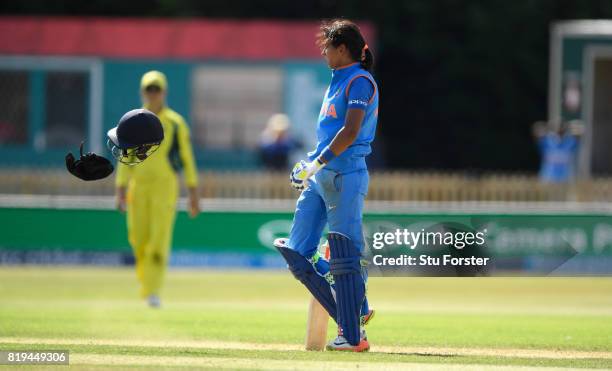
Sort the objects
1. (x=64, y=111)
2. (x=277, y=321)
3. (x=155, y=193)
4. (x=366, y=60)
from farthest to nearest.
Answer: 1. (x=64, y=111)
2. (x=155, y=193)
3. (x=277, y=321)
4. (x=366, y=60)

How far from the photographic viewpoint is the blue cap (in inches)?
367

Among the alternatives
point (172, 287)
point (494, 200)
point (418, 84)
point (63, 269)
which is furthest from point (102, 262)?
point (418, 84)

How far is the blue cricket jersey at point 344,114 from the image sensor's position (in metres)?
8.91

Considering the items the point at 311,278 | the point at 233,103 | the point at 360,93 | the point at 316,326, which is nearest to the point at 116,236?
the point at 233,103

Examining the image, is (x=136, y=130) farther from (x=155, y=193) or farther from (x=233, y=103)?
(x=233, y=103)

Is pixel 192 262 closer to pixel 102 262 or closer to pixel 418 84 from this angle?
pixel 102 262

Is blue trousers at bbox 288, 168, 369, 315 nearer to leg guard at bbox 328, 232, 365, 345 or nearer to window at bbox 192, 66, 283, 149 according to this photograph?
leg guard at bbox 328, 232, 365, 345

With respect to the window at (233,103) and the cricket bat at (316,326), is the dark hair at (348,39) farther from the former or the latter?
the window at (233,103)

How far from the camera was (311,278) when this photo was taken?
9.12 metres

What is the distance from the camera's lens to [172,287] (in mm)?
16500

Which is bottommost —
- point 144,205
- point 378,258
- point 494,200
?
point 378,258

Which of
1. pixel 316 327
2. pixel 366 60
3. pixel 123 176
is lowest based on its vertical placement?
pixel 316 327

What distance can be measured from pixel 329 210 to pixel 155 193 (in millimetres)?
4984

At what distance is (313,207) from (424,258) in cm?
108
